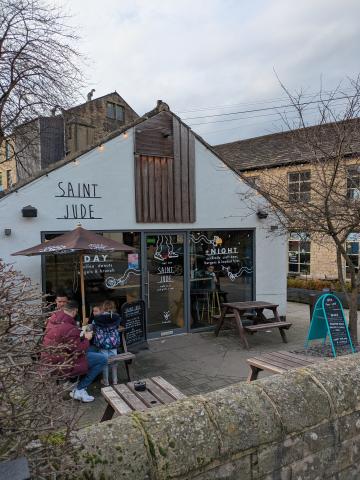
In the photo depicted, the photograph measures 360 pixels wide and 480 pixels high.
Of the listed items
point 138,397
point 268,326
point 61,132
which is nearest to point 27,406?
point 138,397

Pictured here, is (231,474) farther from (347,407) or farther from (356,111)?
(356,111)

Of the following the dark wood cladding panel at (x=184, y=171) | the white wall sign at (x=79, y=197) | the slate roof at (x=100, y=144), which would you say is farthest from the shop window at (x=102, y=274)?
the dark wood cladding panel at (x=184, y=171)

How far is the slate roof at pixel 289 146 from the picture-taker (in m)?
7.09

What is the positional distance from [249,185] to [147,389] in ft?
19.9

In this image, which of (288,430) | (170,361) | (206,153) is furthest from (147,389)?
(206,153)

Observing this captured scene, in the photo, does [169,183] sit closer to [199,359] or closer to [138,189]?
[138,189]

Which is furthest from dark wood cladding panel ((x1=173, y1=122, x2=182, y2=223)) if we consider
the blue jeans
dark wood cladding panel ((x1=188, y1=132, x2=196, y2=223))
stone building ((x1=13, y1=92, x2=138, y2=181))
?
the blue jeans

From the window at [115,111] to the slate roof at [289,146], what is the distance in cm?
708

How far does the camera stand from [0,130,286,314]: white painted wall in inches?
259

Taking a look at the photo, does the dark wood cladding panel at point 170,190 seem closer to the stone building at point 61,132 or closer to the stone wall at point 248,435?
the stone building at point 61,132

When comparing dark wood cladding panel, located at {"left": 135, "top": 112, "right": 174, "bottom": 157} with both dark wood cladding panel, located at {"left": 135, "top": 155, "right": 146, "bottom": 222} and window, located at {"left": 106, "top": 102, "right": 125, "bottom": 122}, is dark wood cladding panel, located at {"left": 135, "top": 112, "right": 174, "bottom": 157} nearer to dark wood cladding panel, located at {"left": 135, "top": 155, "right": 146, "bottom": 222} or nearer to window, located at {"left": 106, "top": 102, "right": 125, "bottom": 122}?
dark wood cladding panel, located at {"left": 135, "top": 155, "right": 146, "bottom": 222}

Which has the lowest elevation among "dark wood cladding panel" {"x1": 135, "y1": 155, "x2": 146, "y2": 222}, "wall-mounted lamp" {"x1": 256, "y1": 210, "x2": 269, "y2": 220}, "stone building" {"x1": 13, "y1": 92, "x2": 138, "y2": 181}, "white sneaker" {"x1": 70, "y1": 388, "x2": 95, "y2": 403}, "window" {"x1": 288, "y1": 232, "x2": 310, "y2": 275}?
"white sneaker" {"x1": 70, "y1": 388, "x2": 95, "y2": 403}

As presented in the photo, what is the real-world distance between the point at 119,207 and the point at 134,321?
2.21m

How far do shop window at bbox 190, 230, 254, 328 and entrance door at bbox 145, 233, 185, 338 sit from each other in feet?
0.99
